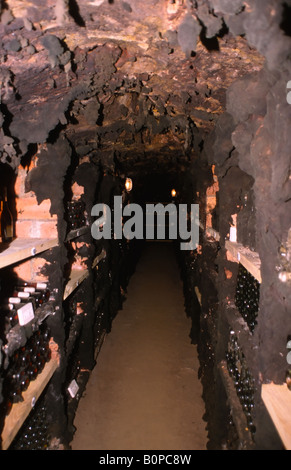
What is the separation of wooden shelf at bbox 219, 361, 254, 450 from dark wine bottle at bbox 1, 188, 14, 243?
2697 mm

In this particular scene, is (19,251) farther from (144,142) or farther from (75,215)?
(144,142)

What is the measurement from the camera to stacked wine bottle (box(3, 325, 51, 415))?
2.25 meters

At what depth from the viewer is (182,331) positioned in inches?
248

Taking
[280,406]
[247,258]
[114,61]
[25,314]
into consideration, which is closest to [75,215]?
[25,314]

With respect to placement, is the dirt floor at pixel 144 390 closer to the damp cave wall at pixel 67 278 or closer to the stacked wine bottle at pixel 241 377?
the damp cave wall at pixel 67 278

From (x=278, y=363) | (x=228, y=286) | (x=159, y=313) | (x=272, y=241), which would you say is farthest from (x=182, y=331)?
(x=272, y=241)

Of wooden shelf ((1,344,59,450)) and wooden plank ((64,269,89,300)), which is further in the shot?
wooden plank ((64,269,89,300))

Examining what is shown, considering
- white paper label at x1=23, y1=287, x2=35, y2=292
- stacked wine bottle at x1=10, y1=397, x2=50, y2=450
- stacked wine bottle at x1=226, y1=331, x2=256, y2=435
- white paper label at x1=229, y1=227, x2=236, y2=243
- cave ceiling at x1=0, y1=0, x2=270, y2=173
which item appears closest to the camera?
cave ceiling at x1=0, y1=0, x2=270, y2=173

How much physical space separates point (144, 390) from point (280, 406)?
126 inches

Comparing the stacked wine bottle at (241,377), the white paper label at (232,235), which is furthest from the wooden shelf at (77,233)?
the stacked wine bottle at (241,377)

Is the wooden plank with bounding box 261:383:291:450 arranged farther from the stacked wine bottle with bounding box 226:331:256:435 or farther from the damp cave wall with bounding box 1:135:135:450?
the damp cave wall with bounding box 1:135:135:450

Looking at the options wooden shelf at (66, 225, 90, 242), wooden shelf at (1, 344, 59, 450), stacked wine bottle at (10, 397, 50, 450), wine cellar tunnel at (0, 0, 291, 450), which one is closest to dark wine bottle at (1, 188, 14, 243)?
wine cellar tunnel at (0, 0, 291, 450)

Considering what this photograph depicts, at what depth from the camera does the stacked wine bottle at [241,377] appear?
242 centimetres
